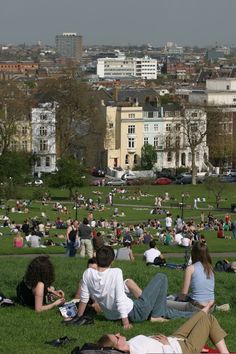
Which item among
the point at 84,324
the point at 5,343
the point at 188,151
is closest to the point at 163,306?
the point at 84,324

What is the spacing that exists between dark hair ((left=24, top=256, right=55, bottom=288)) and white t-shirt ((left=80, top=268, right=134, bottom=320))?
63 cm

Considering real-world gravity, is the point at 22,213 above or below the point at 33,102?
below

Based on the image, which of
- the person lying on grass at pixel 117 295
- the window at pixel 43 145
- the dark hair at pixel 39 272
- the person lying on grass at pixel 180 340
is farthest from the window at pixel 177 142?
the person lying on grass at pixel 180 340

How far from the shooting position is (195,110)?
88438 millimetres

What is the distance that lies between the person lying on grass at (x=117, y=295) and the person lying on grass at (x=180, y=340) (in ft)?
6.20

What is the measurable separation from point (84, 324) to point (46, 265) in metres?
0.92

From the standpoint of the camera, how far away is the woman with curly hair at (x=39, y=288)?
41.2ft

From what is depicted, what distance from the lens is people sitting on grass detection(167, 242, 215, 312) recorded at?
41.9ft

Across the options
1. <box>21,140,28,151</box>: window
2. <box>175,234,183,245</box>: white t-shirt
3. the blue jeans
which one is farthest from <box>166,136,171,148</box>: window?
the blue jeans

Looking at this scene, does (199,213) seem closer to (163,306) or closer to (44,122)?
(44,122)

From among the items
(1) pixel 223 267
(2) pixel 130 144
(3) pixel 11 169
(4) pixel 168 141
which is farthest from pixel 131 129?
(1) pixel 223 267

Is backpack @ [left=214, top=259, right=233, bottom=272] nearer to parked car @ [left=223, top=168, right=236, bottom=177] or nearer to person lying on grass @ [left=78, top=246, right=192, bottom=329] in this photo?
person lying on grass @ [left=78, top=246, right=192, bottom=329]

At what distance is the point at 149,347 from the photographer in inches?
371

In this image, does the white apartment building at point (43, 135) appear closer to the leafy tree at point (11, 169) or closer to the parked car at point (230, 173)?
the parked car at point (230, 173)
